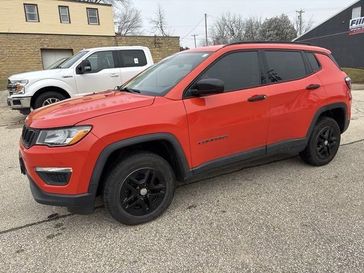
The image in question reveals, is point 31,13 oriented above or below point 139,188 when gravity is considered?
above

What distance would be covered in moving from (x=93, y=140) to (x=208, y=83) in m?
1.28

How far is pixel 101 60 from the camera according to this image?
30.5 feet

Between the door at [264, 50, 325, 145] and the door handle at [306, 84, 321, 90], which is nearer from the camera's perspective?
the door at [264, 50, 325, 145]

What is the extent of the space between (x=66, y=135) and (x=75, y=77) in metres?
6.40

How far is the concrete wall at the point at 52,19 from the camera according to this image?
74.1 feet

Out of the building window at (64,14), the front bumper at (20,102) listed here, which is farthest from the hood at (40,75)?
the building window at (64,14)

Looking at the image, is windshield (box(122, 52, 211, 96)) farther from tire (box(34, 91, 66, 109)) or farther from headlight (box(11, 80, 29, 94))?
headlight (box(11, 80, 29, 94))

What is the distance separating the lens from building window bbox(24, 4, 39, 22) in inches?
918

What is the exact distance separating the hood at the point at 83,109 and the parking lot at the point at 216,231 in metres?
1.11

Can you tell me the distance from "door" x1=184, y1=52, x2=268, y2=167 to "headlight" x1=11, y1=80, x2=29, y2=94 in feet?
21.1

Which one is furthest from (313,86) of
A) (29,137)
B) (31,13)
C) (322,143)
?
(31,13)

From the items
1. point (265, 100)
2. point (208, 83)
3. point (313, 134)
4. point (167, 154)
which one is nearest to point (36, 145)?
point (167, 154)

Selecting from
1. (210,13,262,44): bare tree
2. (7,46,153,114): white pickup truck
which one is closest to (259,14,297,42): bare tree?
(210,13,262,44): bare tree

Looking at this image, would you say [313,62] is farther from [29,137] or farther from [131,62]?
[131,62]
